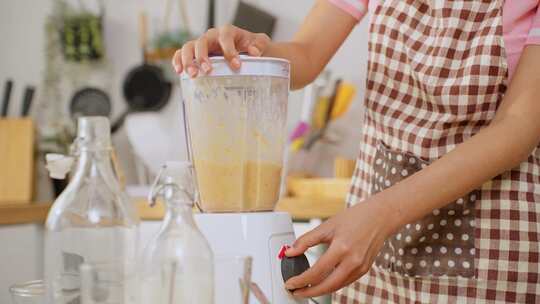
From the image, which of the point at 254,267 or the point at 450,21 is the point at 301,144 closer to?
the point at 450,21

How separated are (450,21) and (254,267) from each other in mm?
472

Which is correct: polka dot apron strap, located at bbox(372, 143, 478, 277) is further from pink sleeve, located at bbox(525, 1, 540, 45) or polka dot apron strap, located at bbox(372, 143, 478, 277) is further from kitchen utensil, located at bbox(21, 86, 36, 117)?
kitchen utensil, located at bbox(21, 86, 36, 117)

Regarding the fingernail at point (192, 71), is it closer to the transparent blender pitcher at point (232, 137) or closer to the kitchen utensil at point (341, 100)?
the transparent blender pitcher at point (232, 137)

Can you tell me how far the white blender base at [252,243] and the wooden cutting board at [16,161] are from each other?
1.38 meters

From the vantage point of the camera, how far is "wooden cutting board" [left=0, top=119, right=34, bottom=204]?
6.91 feet

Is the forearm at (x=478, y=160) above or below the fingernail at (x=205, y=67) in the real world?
below

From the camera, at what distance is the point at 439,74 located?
1.09m

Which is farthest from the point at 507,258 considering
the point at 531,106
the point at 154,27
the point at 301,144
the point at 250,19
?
the point at 154,27

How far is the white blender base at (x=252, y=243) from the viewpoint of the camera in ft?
2.74

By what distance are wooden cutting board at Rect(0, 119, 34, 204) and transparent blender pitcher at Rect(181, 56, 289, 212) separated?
1.30m

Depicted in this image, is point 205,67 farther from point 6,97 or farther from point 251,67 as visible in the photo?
point 6,97

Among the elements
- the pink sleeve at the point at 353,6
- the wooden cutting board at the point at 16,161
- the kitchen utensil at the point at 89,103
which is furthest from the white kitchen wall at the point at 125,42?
the pink sleeve at the point at 353,6

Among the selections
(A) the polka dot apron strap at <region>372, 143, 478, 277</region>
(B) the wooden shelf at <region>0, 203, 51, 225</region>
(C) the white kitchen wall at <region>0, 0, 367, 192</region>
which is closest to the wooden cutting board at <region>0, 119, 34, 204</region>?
(B) the wooden shelf at <region>0, 203, 51, 225</region>

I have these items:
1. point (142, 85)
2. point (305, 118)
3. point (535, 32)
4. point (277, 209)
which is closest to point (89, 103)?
point (142, 85)
